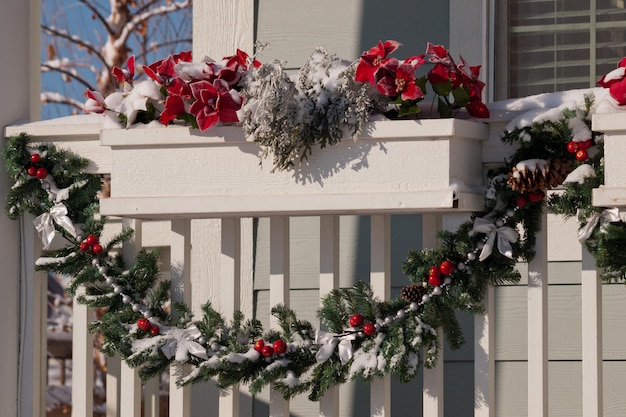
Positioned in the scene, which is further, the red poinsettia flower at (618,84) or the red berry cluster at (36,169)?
the red berry cluster at (36,169)

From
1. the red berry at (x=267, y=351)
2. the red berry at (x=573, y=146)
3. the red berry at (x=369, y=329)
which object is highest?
the red berry at (x=573, y=146)

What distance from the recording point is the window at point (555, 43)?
3.28 meters

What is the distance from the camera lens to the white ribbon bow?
2221 millimetres

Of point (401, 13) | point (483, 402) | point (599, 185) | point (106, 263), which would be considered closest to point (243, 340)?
point (106, 263)

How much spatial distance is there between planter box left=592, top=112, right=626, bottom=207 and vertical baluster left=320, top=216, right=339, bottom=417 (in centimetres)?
61

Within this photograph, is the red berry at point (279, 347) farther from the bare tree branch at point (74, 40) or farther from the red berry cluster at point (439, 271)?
the bare tree branch at point (74, 40)

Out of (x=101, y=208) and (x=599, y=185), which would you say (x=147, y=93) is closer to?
(x=101, y=208)

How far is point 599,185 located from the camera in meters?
2.16

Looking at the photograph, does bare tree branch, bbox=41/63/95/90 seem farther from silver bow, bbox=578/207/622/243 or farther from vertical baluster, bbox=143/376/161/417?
silver bow, bbox=578/207/622/243

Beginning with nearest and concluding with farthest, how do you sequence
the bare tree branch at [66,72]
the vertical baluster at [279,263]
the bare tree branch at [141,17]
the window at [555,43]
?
1. the vertical baluster at [279,263]
2. the window at [555,43]
3. the bare tree branch at [66,72]
4. the bare tree branch at [141,17]

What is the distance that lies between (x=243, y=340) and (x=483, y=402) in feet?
1.83

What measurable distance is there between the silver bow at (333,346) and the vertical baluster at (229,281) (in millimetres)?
254

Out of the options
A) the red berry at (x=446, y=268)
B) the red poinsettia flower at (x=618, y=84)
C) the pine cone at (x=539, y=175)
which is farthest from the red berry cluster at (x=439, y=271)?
the red poinsettia flower at (x=618, y=84)

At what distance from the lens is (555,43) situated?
332 centimetres
